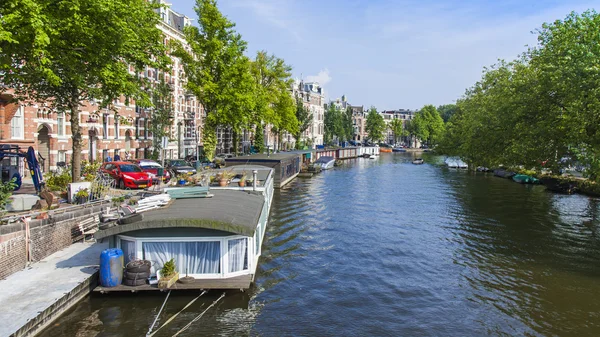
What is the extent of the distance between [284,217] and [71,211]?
14405 millimetres

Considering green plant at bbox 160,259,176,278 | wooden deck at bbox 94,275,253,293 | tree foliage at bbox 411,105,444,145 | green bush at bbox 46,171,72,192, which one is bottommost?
wooden deck at bbox 94,275,253,293

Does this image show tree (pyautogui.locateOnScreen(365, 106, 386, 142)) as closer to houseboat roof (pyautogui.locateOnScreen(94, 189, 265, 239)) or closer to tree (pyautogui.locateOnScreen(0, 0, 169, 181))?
tree (pyautogui.locateOnScreen(0, 0, 169, 181))

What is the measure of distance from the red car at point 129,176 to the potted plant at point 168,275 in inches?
629

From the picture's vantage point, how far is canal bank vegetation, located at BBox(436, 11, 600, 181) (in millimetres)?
23453

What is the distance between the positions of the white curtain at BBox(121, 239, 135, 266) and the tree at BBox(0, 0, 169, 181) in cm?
777

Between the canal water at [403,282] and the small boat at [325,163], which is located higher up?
the small boat at [325,163]

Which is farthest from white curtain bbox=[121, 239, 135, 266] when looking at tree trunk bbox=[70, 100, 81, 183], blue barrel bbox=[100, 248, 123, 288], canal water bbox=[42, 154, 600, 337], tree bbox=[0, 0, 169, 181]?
tree trunk bbox=[70, 100, 81, 183]

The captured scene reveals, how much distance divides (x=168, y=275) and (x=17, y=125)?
24.4 meters

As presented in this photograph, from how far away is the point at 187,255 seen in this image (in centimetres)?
1512

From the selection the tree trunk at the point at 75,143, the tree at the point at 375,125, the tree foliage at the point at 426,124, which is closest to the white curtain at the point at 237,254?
the tree trunk at the point at 75,143

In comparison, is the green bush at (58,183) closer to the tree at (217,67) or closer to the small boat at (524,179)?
the tree at (217,67)

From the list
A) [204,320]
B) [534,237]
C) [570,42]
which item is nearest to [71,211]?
[204,320]

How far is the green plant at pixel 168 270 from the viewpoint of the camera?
1465 centimetres

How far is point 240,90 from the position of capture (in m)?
46.4
